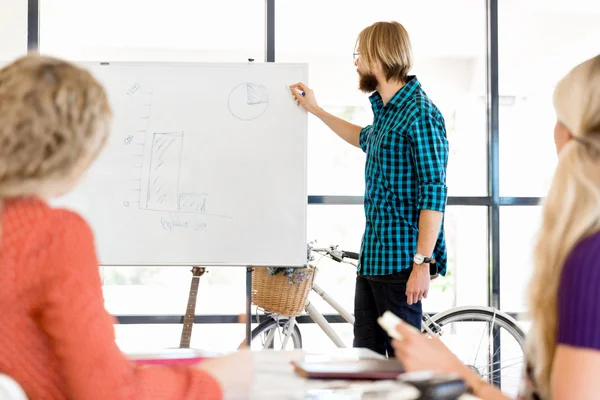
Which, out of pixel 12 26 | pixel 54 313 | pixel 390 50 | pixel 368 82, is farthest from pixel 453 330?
pixel 12 26

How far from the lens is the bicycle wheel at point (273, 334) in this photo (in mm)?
2918

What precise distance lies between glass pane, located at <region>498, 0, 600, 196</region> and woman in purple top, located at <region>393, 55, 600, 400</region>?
2560mm

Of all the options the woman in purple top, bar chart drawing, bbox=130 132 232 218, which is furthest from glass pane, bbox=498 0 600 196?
the woman in purple top

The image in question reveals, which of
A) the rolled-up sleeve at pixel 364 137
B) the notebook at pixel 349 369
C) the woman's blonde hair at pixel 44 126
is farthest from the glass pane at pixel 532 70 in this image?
the woman's blonde hair at pixel 44 126

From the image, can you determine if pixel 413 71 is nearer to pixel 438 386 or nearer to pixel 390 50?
pixel 390 50

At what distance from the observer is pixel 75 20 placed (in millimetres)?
3160

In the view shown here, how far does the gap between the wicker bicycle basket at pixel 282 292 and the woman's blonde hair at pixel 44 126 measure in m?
1.90

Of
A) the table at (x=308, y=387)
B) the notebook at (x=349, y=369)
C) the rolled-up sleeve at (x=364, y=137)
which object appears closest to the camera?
the table at (x=308, y=387)

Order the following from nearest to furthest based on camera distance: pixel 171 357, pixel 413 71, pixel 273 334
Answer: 1. pixel 171 357
2. pixel 273 334
3. pixel 413 71

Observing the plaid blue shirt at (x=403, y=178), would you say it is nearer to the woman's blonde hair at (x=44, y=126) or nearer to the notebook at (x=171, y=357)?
the notebook at (x=171, y=357)

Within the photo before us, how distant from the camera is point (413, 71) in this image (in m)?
3.25

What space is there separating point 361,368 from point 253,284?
1.73m

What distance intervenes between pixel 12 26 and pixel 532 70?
2718mm

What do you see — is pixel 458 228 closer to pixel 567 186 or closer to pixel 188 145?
pixel 188 145
